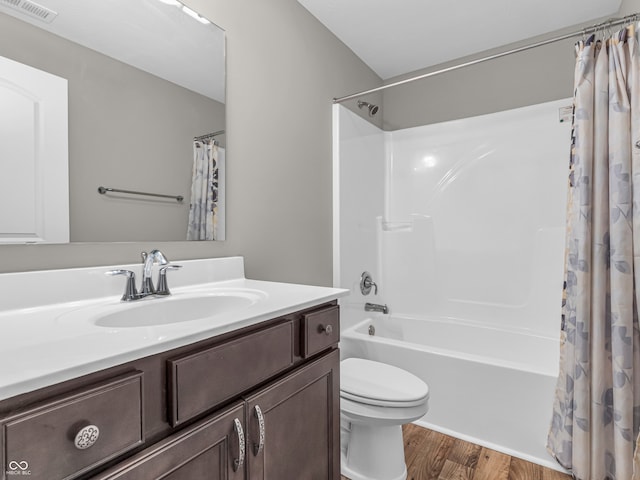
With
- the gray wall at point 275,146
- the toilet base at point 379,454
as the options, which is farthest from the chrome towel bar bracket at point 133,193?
the toilet base at point 379,454

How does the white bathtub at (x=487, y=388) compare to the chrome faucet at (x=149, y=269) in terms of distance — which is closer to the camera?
the chrome faucet at (x=149, y=269)

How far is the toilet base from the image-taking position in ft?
4.93

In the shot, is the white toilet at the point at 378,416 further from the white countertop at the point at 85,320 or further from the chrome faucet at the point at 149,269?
the chrome faucet at the point at 149,269

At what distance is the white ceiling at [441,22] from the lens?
1.93 metres

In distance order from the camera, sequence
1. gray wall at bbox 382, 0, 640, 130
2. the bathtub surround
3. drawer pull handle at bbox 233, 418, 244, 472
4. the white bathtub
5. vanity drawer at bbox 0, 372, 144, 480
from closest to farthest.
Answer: vanity drawer at bbox 0, 372, 144, 480
drawer pull handle at bbox 233, 418, 244, 472
the white bathtub
the bathtub surround
gray wall at bbox 382, 0, 640, 130

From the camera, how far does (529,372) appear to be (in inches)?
64.8

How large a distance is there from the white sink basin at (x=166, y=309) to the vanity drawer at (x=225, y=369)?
0.09m

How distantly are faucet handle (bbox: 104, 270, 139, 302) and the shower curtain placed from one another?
1.75m

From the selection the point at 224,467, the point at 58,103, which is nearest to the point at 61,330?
the point at 224,467

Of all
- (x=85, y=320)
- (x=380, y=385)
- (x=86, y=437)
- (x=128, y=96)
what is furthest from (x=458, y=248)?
(x=86, y=437)

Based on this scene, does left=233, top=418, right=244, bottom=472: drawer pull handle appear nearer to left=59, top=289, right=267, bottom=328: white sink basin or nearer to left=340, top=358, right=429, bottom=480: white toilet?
left=59, top=289, right=267, bottom=328: white sink basin

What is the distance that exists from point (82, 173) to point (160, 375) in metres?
0.74

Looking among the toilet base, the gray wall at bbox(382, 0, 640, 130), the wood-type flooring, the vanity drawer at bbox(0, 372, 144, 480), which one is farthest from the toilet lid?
the gray wall at bbox(382, 0, 640, 130)

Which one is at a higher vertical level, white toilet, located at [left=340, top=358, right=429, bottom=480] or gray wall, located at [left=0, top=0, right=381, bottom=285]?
gray wall, located at [left=0, top=0, right=381, bottom=285]
